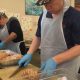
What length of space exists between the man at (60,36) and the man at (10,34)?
2.99 feet

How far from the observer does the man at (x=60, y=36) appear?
4.29ft

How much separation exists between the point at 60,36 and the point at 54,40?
0.23 ft

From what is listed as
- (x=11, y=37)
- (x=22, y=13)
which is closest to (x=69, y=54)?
(x=11, y=37)

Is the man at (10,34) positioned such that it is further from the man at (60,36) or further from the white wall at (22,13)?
the man at (60,36)

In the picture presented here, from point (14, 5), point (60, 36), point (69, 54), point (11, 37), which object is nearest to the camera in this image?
point (69, 54)

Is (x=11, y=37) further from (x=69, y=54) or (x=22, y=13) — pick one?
(x=69, y=54)

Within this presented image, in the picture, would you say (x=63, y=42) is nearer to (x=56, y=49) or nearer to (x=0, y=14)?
(x=56, y=49)

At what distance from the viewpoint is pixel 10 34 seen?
2525 millimetres

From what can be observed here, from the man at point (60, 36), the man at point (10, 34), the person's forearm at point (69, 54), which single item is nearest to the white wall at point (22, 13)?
the man at point (10, 34)

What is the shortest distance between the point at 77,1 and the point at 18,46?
1.25 meters

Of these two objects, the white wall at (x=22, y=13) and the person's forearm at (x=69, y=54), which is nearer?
the person's forearm at (x=69, y=54)

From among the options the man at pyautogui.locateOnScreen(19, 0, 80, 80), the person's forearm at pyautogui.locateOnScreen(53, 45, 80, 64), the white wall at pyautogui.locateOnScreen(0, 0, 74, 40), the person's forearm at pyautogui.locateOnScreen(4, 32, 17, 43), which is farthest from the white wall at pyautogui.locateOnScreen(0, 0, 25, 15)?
the person's forearm at pyautogui.locateOnScreen(53, 45, 80, 64)

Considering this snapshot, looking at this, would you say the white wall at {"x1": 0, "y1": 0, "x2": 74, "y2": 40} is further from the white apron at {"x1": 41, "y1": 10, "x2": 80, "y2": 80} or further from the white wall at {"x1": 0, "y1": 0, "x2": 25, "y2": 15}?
the white apron at {"x1": 41, "y1": 10, "x2": 80, "y2": 80}

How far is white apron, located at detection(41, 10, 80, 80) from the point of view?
4.71ft
